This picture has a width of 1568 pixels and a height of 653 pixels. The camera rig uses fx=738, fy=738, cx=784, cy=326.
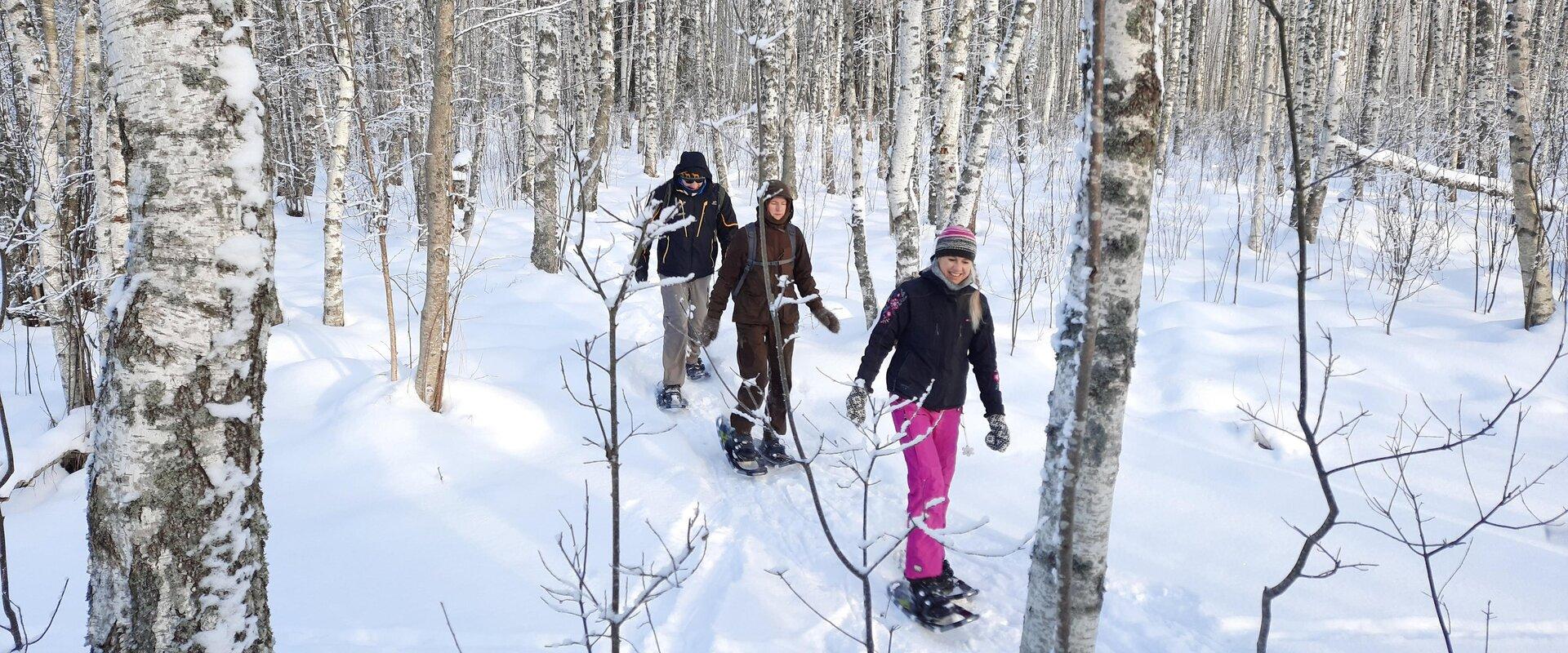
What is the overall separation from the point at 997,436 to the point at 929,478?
365 mm

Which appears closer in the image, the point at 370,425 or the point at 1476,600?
the point at 1476,600

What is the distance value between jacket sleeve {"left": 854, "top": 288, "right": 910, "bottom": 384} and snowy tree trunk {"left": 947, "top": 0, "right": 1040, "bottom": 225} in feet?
8.26

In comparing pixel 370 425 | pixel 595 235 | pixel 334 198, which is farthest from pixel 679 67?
pixel 370 425

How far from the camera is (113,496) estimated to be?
61.7 inches

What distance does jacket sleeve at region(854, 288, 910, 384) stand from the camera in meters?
→ 3.31

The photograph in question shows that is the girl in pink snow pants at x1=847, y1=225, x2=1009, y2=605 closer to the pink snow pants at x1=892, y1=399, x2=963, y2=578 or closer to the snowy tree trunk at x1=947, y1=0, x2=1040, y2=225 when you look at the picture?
the pink snow pants at x1=892, y1=399, x2=963, y2=578

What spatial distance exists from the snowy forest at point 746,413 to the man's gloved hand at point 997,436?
7 cm

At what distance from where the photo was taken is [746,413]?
5.97ft

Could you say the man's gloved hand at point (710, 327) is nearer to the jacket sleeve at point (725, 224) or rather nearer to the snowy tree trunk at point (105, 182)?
the jacket sleeve at point (725, 224)

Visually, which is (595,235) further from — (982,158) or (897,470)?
(897,470)

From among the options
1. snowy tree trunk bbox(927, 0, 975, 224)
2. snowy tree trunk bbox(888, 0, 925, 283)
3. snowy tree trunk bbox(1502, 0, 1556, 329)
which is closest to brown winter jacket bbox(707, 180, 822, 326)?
snowy tree trunk bbox(888, 0, 925, 283)

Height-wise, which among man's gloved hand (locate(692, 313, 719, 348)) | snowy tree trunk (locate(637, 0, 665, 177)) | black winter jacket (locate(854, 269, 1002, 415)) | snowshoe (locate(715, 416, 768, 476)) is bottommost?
snowshoe (locate(715, 416, 768, 476))

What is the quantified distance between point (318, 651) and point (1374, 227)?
37.2 ft

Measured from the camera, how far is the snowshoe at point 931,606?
3.01 m
